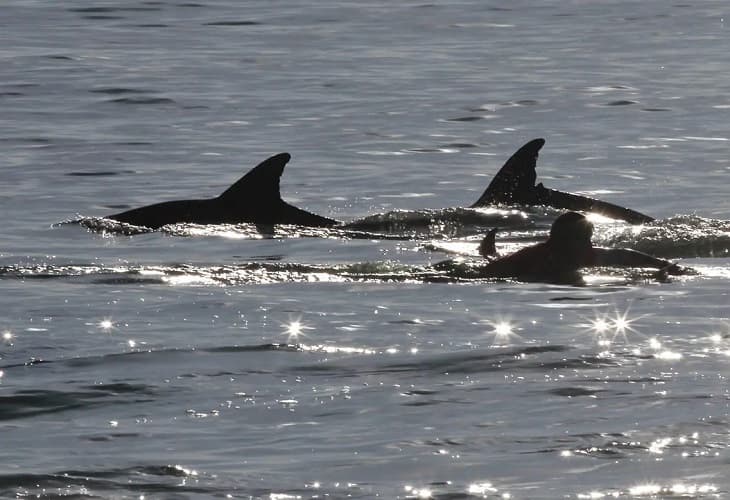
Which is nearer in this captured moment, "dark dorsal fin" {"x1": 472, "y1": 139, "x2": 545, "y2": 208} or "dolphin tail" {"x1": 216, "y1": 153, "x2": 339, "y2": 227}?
"dolphin tail" {"x1": 216, "y1": 153, "x2": 339, "y2": 227}

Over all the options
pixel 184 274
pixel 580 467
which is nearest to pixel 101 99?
pixel 184 274

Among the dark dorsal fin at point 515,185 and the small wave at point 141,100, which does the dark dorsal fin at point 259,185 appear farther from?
the small wave at point 141,100

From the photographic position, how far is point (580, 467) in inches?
404

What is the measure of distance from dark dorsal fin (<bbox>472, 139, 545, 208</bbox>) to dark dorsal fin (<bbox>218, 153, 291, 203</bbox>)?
7.70 feet

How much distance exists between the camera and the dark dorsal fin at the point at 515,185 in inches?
842

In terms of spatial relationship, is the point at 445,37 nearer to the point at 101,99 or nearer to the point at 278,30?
the point at 278,30

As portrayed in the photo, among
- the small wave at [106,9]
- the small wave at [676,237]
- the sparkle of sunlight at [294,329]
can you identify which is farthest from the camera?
the small wave at [106,9]

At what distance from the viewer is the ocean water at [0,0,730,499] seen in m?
10.5

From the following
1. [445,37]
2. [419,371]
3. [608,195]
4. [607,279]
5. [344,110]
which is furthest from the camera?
[445,37]

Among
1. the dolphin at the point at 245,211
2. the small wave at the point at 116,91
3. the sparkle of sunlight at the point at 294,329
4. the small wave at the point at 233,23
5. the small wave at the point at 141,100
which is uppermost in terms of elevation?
the small wave at the point at 233,23

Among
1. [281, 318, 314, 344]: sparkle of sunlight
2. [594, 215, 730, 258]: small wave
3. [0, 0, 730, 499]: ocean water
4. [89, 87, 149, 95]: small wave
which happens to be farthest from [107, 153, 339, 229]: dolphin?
[89, 87, 149, 95]: small wave

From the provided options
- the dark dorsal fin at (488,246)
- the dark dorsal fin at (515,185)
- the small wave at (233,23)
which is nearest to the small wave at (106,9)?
the small wave at (233,23)

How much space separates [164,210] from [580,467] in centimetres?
1102

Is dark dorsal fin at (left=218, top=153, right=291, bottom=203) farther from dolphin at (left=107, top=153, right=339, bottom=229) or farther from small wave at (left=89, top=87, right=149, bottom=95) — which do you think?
small wave at (left=89, top=87, right=149, bottom=95)
